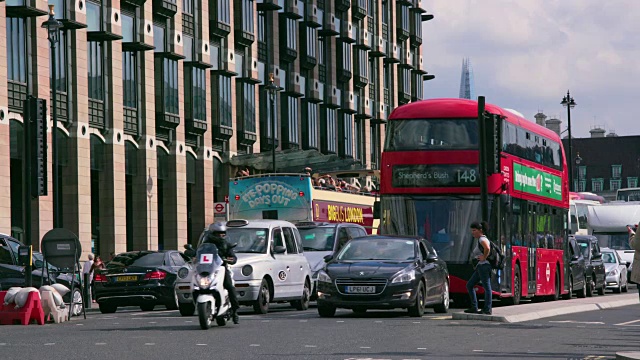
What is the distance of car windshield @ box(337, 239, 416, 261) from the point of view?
25281mm

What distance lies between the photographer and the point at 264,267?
26406 millimetres

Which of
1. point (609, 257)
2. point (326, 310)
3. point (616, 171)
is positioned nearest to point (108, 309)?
point (326, 310)

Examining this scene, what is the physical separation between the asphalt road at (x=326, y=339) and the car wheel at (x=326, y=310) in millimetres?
211

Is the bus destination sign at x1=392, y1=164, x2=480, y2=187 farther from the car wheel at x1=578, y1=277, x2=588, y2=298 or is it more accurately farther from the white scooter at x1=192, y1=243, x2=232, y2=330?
the car wheel at x1=578, y1=277, x2=588, y2=298

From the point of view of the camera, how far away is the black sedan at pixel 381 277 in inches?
944

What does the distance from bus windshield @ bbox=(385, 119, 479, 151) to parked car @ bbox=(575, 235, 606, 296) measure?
15677mm

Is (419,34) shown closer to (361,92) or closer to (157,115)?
(361,92)

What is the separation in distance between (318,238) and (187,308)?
787 cm

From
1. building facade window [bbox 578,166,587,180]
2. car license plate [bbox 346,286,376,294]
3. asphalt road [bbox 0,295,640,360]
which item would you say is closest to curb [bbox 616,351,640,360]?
asphalt road [bbox 0,295,640,360]

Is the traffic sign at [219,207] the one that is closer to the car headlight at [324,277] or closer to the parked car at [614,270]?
the parked car at [614,270]

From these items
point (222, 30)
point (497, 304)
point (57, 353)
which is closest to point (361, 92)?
point (222, 30)

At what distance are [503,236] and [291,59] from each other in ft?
135

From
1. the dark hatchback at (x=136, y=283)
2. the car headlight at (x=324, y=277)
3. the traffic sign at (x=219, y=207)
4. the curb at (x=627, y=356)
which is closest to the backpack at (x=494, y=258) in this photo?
the car headlight at (x=324, y=277)

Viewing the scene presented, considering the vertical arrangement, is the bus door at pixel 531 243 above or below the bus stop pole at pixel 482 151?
below
